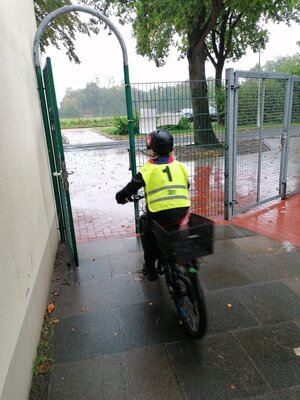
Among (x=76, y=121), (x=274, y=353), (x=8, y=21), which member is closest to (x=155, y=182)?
(x=274, y=353)

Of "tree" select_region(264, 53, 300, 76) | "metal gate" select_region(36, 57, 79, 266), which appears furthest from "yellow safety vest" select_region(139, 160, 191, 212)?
"tree" select_region(264, 53, 300, 76)

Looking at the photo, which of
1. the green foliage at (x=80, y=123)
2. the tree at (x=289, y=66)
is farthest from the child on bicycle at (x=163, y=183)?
the green foliage at (x=80, y=123)

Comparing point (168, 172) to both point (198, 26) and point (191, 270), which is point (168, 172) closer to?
point (191, 270)

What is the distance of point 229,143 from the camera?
5559mm

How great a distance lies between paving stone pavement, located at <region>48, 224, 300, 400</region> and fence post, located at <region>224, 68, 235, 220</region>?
1.41 metres

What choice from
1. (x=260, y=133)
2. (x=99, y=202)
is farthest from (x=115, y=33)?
(x=99, y=202)

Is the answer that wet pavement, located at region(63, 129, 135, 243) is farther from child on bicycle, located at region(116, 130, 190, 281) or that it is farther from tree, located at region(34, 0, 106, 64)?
tree, located at region(34, 0, 106, 64)

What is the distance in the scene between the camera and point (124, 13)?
661 inches

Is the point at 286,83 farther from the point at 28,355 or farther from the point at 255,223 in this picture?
the point at 28,355

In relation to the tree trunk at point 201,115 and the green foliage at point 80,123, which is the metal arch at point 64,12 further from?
the green foliage at point 80,123

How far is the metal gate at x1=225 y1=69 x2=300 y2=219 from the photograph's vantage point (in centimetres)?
552

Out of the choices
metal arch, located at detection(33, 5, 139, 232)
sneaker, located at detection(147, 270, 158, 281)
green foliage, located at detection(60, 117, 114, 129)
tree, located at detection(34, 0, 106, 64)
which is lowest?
sneaker, located at detection(147, 270, 158, 281)

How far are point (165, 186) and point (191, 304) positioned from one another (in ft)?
3.53

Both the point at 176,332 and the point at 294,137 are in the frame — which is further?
the point at 294,137
